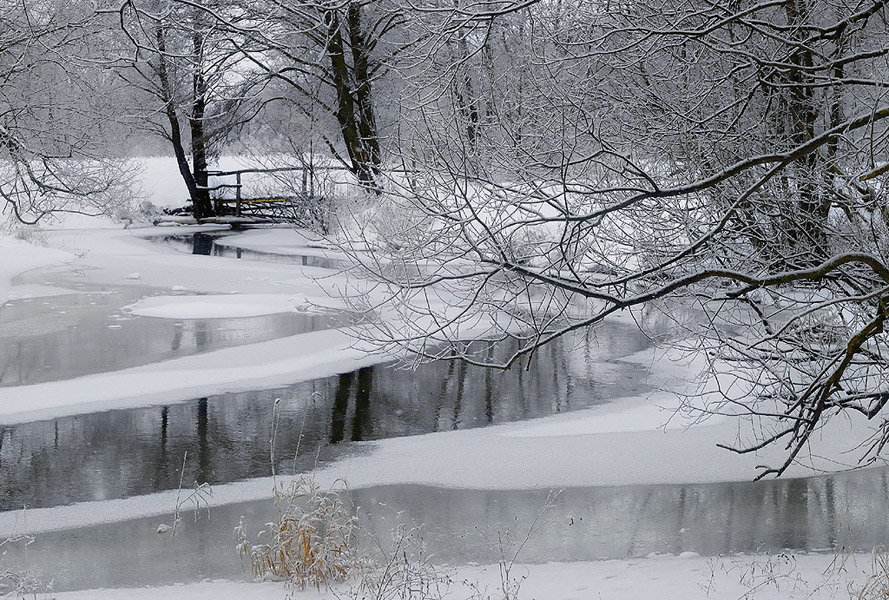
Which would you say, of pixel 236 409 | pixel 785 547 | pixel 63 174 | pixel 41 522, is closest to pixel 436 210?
pixel 785 547

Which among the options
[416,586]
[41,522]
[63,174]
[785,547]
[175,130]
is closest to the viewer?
[416,586]

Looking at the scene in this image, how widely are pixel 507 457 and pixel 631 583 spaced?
344 cm

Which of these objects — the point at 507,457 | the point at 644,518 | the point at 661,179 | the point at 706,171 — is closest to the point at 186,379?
the point at 507,457

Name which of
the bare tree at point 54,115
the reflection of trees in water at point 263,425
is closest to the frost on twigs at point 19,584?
the reflection of trees in water at point 263,425

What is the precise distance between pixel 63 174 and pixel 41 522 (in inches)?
411

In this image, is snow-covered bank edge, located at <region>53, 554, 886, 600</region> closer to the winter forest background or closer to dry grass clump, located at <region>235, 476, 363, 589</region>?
dry grass clump, located at <region>235, 476, 363, 589</region>

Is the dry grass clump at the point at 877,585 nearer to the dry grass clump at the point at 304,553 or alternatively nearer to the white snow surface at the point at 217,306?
the dry grass clump at the point at 304,553

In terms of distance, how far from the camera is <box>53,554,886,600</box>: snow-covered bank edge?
19.7ft

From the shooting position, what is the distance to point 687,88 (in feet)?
25.7

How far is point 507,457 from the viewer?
964 centimetres

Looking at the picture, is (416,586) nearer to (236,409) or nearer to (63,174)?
(236,409)

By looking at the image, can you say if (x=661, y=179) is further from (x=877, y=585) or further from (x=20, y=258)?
(x=20, y=258)

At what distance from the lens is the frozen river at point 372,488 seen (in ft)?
23.9

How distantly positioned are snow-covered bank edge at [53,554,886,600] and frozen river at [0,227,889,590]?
0.31 m
